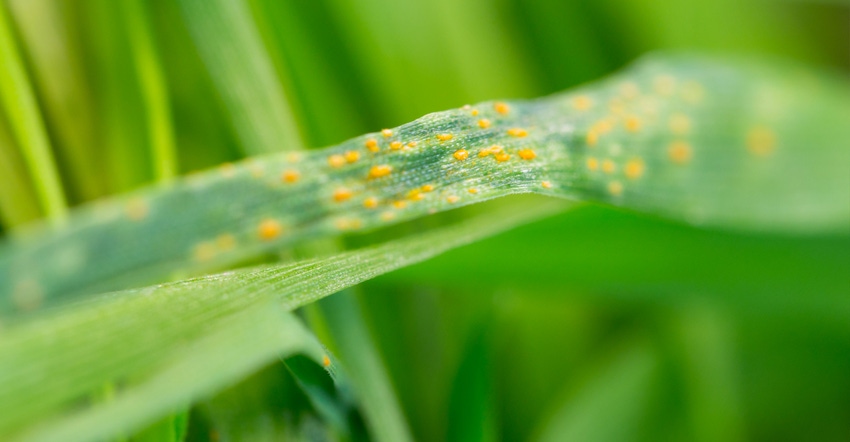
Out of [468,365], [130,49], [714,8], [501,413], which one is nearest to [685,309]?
[501,413]

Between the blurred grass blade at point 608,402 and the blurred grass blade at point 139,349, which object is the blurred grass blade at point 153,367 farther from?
the blurred grass blade at point 608,402

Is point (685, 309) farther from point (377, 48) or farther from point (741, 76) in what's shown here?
point (377, 48)

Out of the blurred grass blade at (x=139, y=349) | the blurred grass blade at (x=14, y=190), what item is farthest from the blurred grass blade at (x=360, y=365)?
the blurred grass blade at (x=14, y=190)

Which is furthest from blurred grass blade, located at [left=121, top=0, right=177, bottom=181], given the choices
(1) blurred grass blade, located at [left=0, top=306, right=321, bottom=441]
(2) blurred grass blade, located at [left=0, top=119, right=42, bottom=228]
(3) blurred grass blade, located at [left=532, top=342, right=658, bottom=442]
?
(3) blurred grass blade, located at [left=532, top=342, right=658, bottom=442]

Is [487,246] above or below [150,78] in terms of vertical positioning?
below

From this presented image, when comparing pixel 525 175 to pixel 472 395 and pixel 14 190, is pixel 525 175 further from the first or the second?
pixel 14 190

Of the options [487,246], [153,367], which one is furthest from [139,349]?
[487,246]

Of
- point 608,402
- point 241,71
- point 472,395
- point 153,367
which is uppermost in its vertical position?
point 241,71
